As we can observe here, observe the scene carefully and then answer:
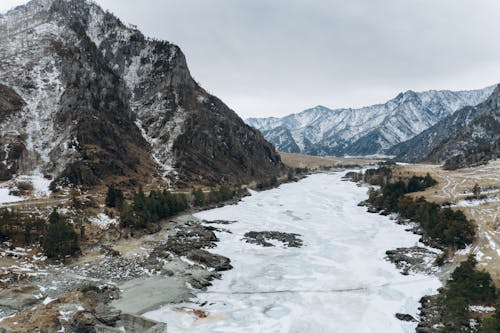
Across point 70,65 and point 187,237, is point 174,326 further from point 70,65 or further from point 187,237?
point 70,65

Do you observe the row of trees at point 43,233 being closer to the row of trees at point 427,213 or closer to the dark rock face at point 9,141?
the dark rock face at point 9,141

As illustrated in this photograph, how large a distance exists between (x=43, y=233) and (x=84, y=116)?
249 ft

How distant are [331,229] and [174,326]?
207 feet

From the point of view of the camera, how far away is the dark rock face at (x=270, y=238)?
3282 inches

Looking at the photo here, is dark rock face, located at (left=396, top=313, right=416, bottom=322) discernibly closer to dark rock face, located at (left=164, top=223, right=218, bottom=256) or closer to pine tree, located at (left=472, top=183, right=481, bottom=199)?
dark rock face, located at (left=164, top=223, right=218, bottom=256)

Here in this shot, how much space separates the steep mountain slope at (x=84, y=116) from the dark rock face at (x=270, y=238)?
51752 millimetres

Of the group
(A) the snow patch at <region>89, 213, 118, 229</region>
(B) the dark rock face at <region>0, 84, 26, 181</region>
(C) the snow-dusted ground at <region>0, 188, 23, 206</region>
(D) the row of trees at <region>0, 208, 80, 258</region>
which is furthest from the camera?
(B) the dark rock face at <region>0, 84, 26, 181</region>

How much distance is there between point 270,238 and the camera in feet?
288

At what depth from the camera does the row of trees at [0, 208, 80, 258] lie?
62.7m

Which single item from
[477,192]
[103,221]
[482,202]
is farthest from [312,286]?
[477,192]

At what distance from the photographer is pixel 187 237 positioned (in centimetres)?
8362

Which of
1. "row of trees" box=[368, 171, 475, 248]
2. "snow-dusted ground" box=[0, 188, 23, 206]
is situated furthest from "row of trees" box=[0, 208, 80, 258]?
"row of trees" box=[368, 171, 475, 248]

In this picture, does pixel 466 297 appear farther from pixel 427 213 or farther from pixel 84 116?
pixel 84 116

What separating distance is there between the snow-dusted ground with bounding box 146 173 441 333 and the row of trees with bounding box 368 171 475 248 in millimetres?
5630
